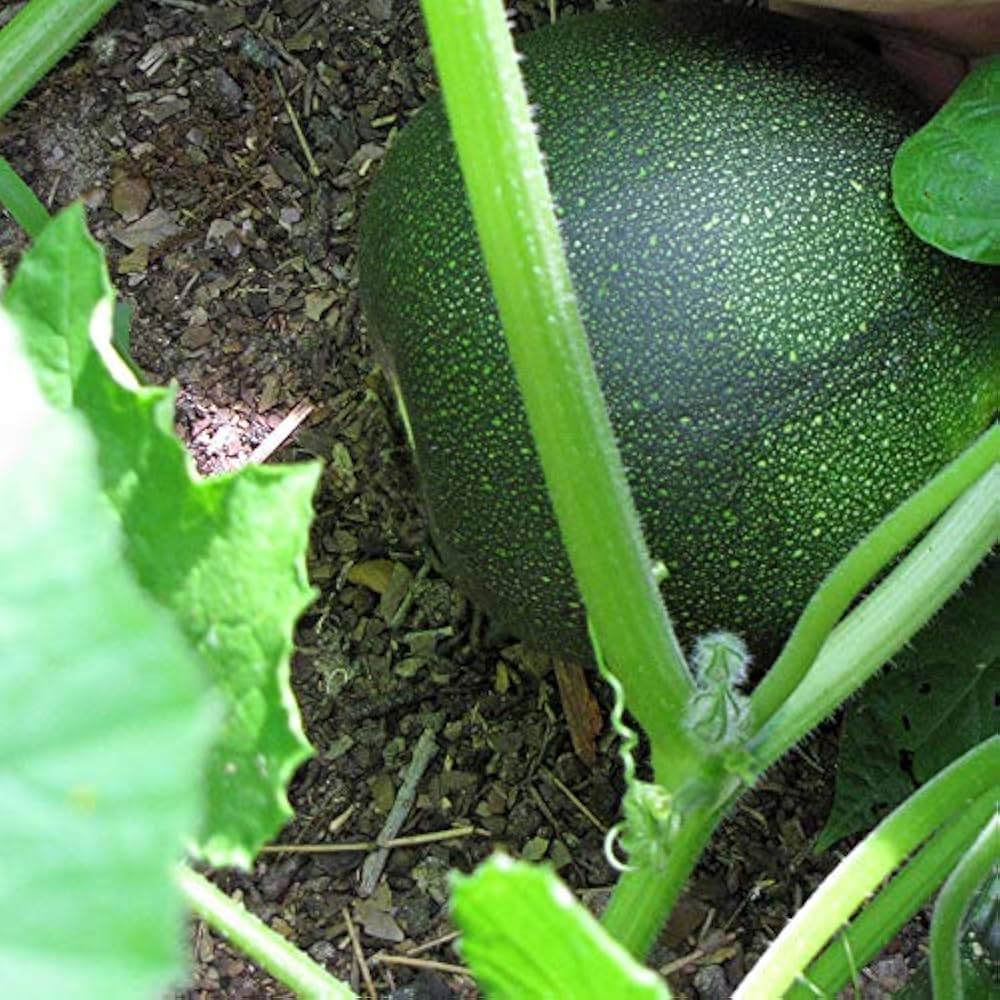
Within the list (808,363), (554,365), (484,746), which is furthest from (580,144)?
(484,746)

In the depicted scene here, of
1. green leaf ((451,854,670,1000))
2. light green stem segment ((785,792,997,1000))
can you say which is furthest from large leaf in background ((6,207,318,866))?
light green stem segment ((785,792,997,1000))

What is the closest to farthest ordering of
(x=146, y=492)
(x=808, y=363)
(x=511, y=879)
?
(x=511, y=879)
(x=146, y=492)
(x=808, y=363)

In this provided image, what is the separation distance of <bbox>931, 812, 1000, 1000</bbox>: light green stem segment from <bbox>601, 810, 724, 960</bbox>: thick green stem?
0.56 feet

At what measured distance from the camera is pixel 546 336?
3.14 feet

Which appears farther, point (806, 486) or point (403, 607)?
point (403, 607)

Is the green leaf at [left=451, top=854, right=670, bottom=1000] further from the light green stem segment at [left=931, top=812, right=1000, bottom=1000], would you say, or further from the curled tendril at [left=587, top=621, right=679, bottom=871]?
the light green stem segment at [left=931, top=812, right=1000, bottom=1000]

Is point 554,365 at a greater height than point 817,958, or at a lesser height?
greater

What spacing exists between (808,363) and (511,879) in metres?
0.76

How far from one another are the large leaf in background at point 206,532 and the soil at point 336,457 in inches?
30.8

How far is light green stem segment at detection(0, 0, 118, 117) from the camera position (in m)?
1.61

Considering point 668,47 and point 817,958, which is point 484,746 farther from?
point 668,47

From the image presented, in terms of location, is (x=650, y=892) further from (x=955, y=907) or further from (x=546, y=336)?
(x=546, y=336)

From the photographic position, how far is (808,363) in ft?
4.41

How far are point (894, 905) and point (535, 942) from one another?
57 cm
